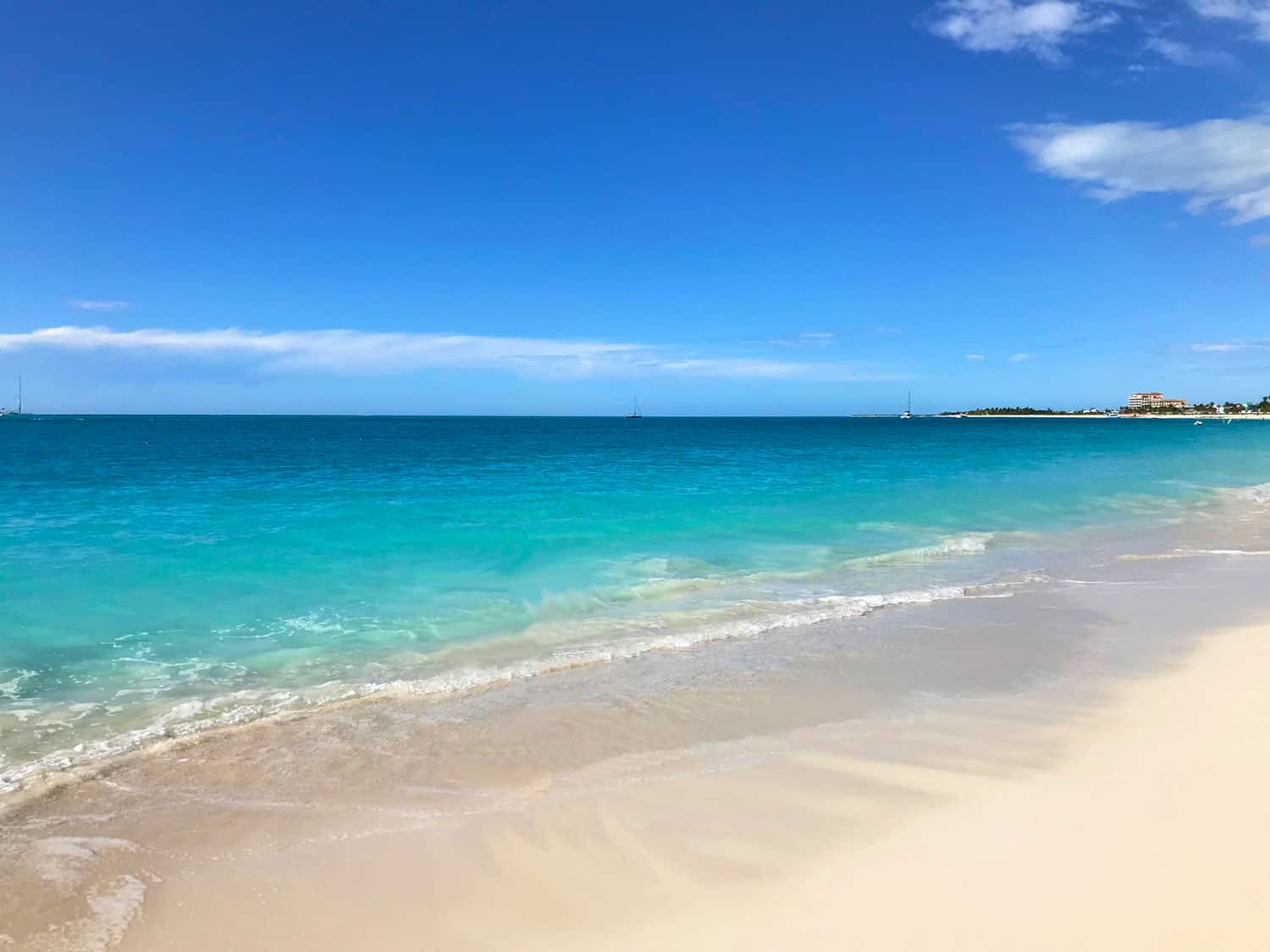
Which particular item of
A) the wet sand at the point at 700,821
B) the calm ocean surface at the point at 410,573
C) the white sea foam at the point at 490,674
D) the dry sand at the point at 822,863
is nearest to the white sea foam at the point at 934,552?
the calm ocean surface at the point at 410,573

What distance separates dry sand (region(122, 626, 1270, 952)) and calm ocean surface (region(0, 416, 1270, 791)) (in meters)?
2.88

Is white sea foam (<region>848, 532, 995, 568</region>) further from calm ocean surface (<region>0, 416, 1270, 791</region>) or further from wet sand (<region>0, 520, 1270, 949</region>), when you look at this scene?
wet sand (<region>0, 520, 1270, 949</region>)

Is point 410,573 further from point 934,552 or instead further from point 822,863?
point 934,552

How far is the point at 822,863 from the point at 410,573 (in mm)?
9498

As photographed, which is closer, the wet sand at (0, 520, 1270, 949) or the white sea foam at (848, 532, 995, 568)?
the wet sand at (0, 520, 1270, 949)

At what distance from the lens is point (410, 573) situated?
40.0 ft

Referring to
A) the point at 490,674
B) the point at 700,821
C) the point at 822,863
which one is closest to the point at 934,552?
the point at 490,674

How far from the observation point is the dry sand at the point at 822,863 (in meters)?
3.51

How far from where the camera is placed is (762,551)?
1441 cm

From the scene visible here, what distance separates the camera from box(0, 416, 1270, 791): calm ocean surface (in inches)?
287

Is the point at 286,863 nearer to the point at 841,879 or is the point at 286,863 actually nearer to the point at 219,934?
the point at 219,934

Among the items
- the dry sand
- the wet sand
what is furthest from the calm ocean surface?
the dry sand

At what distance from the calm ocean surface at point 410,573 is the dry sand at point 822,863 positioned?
2.88 metres

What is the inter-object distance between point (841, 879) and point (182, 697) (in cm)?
615
